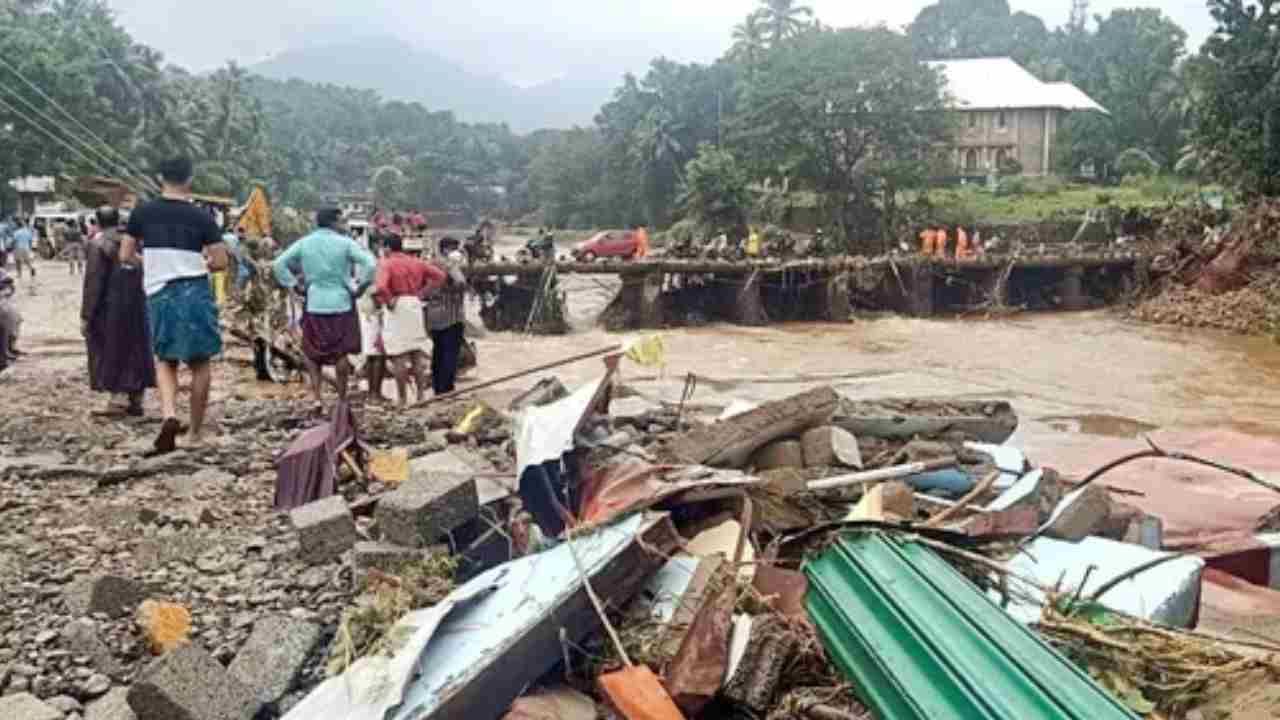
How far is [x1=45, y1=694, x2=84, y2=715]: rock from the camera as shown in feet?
9.75

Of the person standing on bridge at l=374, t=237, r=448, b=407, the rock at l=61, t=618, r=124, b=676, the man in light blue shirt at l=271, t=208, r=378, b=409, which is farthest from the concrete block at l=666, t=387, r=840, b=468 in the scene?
the person standing on bridge at l=374, t=237, r=448, b=407

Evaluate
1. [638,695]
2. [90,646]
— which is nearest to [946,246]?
[90,646]

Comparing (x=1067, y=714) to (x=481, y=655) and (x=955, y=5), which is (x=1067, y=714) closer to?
(x=481, y=655)

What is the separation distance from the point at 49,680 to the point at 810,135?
3184 cm

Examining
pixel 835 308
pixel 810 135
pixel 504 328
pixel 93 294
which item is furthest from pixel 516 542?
pixel 810 135

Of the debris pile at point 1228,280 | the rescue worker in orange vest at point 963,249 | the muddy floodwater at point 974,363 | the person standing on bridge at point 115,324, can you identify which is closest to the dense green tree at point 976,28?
the rescue worker in orange vest at point 963,249

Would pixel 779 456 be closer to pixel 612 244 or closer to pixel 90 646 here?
pixel 90 646

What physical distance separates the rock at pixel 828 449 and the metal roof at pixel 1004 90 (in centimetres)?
4272

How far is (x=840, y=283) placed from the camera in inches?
969

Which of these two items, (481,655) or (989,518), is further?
(989,518)

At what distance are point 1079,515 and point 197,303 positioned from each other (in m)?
4.09

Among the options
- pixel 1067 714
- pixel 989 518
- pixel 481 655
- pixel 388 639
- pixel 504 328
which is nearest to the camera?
pixel 1067 714

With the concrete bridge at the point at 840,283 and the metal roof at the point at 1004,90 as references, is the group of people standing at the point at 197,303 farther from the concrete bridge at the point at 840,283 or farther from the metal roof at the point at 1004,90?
the metal roof at the point at 1004,90

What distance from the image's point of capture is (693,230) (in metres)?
37.2
